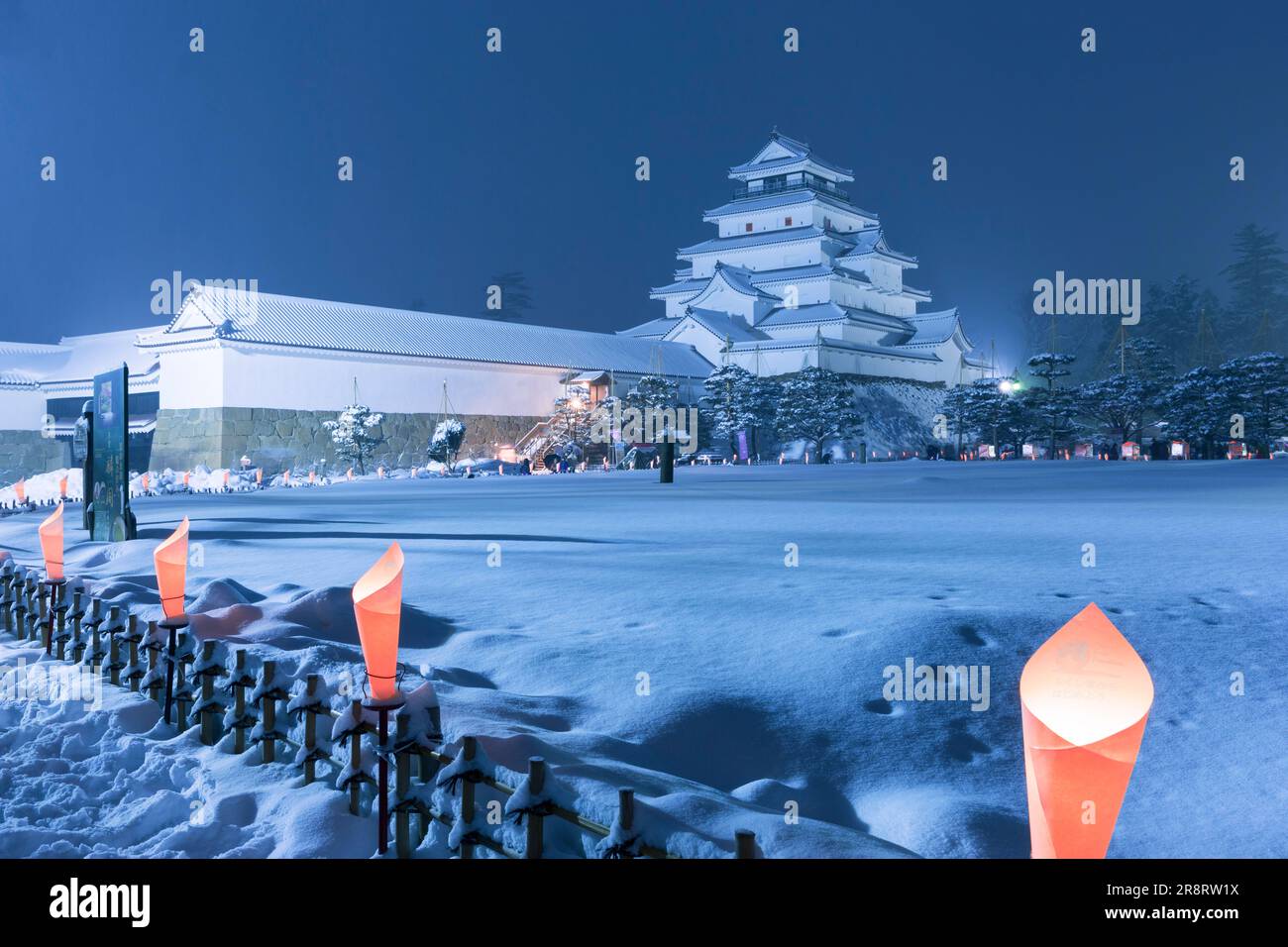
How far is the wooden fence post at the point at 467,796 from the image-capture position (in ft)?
10.7

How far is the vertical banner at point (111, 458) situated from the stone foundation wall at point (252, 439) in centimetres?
2393

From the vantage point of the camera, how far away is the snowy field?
388 centimetres

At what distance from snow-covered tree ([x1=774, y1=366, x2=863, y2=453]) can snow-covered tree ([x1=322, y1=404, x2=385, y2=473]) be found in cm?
1763

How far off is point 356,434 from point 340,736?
33.6 meters

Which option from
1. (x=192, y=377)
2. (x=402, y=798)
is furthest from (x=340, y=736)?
(x=192, y=377)

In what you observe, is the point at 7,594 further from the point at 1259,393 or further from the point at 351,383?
the point at 1259,393

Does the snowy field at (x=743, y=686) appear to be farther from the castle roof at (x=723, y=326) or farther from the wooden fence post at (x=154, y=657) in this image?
the castle roof at (x=723, y=326)

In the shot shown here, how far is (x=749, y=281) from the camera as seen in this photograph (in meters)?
55.2

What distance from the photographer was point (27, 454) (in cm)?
3881

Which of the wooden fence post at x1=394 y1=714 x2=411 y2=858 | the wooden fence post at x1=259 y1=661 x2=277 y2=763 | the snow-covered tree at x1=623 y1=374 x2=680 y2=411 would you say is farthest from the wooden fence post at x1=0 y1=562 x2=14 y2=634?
A: the snow-covered tree at x1=623 y1=374 x2=680 y2=411

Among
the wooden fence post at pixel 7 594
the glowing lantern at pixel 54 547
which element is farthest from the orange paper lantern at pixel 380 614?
the wooden fence post at pixel 7 594
